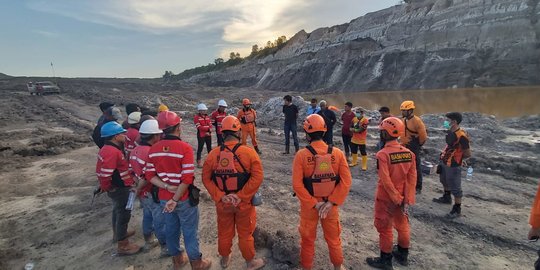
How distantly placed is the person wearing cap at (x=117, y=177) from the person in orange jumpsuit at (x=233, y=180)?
1.40 metres

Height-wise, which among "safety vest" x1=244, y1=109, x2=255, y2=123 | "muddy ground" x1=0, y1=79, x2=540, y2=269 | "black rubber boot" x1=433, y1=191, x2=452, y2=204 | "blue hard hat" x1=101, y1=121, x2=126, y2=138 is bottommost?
"muddy ground" x1=0, y1=79, x2=540, y2=269

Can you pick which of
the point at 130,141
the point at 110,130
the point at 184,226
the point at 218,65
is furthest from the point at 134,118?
the point at 218,65

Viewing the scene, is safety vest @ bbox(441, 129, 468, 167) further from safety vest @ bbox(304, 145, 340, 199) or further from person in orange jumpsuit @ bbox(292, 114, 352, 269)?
safety vest @ bbox(304, 145, 340, 199)

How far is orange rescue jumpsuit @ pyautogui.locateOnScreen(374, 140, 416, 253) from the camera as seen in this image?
4090mm

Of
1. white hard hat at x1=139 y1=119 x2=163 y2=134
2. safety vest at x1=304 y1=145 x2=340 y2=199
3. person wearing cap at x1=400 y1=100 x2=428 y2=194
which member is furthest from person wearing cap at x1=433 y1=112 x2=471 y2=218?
white hard hat at x1=139 y1=119 x2=163 y2=134

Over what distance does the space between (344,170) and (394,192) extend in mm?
758

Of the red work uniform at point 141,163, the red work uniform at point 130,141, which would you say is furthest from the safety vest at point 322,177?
the red work uniform at point 130,141

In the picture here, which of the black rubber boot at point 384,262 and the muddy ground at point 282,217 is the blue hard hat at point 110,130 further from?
the black rubber boot at point 384,262

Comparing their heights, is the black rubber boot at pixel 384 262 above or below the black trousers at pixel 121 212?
below

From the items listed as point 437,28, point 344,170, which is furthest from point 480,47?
point 344,170

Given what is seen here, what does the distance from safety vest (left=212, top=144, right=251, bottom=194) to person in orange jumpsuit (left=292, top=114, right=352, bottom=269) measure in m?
0.64

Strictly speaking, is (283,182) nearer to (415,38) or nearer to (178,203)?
(178,203)

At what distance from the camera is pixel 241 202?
3840 millimetres

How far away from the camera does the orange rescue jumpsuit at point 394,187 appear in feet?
13.4
